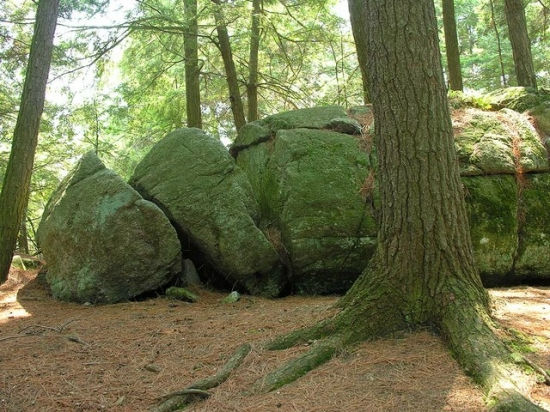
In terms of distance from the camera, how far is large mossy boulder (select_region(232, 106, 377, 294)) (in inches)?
258

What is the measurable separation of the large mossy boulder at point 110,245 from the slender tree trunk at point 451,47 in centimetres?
729

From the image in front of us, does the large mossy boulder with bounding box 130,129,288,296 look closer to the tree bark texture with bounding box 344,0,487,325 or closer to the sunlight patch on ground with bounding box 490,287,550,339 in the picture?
the tree bark texture with bounding box 344,0,487,325

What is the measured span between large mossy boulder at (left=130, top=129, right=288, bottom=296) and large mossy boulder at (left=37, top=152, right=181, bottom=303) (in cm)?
42

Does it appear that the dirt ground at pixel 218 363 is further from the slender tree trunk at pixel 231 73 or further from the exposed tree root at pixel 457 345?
the slender tree trunk at pixel 231 73

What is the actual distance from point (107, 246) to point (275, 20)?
7945mm

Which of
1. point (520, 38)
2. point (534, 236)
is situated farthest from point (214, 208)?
point (520, 38)

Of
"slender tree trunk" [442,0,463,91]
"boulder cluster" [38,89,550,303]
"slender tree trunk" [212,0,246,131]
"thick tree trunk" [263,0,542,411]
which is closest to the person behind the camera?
"thick tree trunk" [263,0,542,411]

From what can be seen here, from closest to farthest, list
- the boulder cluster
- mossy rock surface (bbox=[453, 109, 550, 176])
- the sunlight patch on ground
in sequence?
the sunlight patch on ground < the boulder cluster < mossy rock surface (bbox=[453, 109, 550, 176])

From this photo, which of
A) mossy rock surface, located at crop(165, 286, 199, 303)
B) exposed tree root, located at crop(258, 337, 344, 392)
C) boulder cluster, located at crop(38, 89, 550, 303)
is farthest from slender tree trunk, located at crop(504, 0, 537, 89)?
exposed tree root, located at crop(258, 337, 344, 392)

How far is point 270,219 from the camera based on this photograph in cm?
702

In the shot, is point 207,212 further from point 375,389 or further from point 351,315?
point 375,389

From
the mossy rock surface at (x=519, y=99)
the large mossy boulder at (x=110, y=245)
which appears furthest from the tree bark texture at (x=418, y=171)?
the mossy rock surface at (x=519, y=99)

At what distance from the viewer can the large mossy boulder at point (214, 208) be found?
654 centimetres

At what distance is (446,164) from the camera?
12.8ft
